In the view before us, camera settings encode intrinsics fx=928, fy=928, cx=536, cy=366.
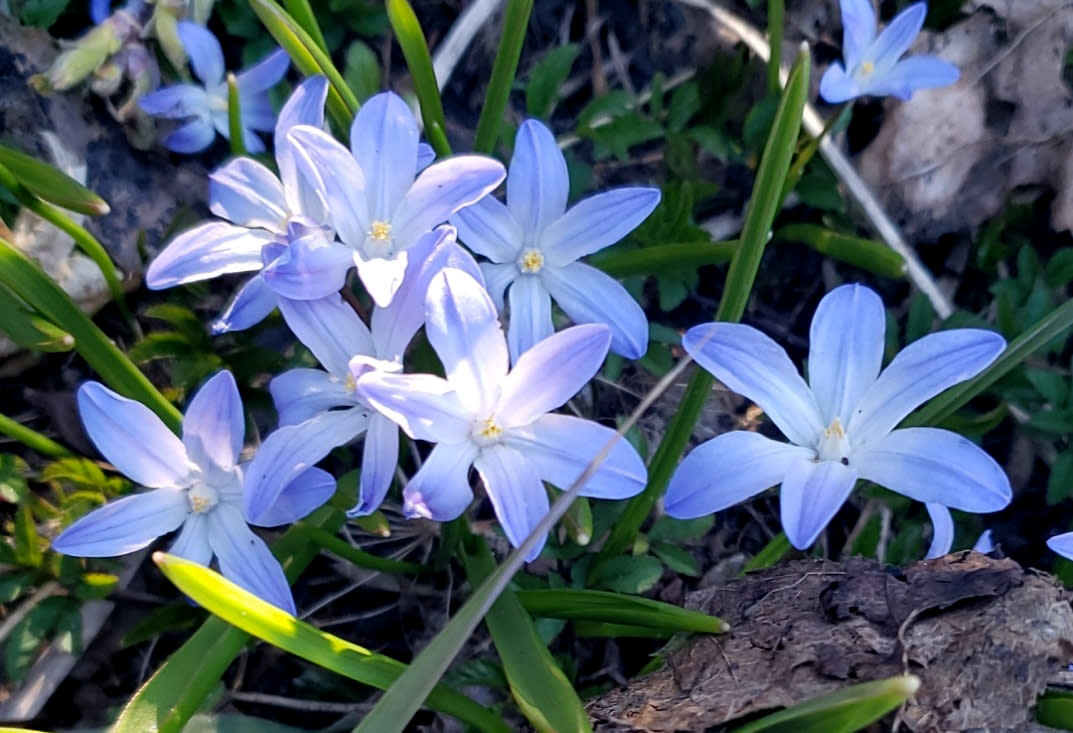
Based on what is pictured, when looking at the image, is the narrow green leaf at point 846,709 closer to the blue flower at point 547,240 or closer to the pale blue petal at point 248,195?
the blue flower at point 547,240

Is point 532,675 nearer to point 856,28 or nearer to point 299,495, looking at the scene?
point 299,495

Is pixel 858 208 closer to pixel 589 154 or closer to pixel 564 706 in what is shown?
pixel 589 154

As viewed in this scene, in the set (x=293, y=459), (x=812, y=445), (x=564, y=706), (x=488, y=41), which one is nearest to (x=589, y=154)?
(x=488, y=41)

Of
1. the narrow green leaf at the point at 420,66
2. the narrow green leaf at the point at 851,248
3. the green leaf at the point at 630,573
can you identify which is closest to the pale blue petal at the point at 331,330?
the narrow green leaf at the point at 420,66

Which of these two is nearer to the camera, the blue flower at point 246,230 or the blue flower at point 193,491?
the blue flower at point 193,491

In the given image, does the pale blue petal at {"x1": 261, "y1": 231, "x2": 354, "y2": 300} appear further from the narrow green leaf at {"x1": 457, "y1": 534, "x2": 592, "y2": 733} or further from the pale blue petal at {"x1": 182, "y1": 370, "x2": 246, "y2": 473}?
the narrow green leaf at {"x1": 457, "y1": 534, "x2": 592, "y2": 733}

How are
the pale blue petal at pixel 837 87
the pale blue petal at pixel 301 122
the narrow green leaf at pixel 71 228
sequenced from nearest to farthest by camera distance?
the pale blue petal at pixel 301 122 < the narrow green leaf at pixel 71 228 < the pale blue petal at pixel 837 87
